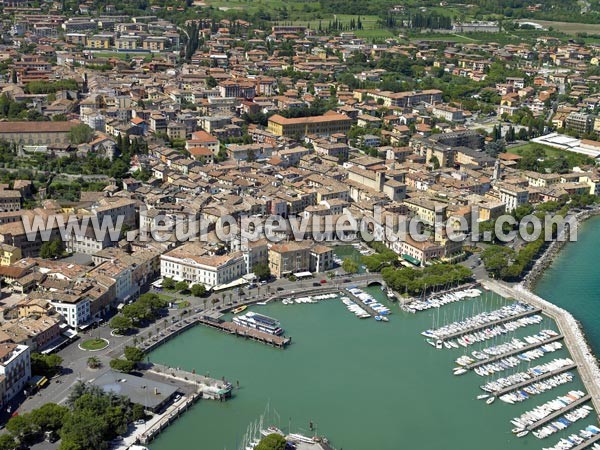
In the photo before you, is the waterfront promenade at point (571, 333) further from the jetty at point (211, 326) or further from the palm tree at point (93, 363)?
the palm tree at point (93, 363)

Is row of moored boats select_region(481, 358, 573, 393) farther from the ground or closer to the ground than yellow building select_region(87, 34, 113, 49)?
closer to the ground

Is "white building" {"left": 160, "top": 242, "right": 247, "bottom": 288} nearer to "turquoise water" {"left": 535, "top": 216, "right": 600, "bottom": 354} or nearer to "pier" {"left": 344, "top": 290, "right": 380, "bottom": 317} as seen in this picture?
"pier" {"left": 344, "top": 290, "right": 380, "bottom": 317}

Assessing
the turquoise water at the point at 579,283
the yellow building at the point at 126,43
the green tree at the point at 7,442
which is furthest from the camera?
the yellow building at the point at 126,43

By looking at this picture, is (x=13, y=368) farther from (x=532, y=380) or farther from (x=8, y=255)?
(x=532, y=380)

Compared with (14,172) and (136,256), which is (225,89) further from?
(136,256)

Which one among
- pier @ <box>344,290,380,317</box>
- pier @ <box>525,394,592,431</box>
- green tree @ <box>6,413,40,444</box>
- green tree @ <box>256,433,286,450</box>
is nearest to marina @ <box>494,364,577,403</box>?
pier @ <box>525,394,592,431</box>

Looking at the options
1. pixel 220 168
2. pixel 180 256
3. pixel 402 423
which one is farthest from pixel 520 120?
pixel 402 423

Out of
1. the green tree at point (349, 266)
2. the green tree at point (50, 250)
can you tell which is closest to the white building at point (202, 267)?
the green tree at point (349, 266)
